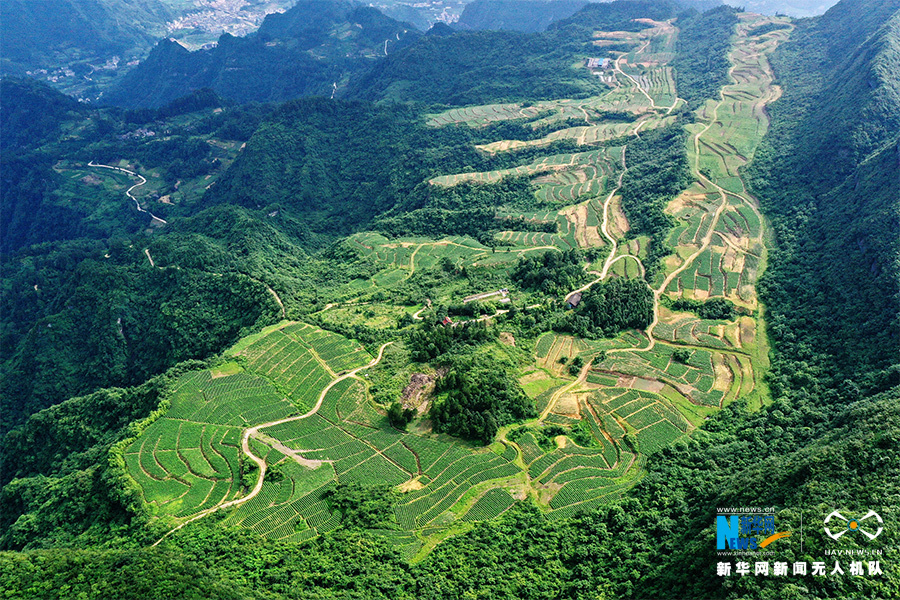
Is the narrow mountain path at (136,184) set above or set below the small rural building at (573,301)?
above

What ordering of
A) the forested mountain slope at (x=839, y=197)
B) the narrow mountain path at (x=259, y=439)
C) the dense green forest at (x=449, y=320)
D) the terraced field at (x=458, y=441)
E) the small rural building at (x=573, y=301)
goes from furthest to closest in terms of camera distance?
the small rural building at (x=573, y=301), the forested mountain slope at (x=839, y=197), the terraced field at (x=458, y=441), the narrow mountain path at (x=259, y=439), the dense green forest at (x=449, y=320)

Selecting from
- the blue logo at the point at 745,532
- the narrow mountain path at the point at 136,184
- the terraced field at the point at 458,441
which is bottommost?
the terraced field at the point at 458,441

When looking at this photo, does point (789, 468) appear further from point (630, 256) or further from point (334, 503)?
point (630, 256)

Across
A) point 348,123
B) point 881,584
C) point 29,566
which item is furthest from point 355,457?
point 348,123

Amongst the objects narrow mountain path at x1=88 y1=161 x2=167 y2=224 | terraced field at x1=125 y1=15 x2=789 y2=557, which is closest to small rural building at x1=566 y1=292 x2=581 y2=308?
terraced field at x1=125 y1=15 x2=789 y2=557

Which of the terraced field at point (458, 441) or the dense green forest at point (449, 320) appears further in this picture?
the terraced field at point (458, 441)

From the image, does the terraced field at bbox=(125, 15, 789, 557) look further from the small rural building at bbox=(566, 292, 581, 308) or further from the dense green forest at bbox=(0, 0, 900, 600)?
the small rural building at bbox=(566, 292, 581, 308)

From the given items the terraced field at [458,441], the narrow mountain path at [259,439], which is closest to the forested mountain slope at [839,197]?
the terraced field at [458,441]

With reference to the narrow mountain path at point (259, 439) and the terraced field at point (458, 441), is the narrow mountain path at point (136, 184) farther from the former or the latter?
the narrow mountain path at point (259, 439)
